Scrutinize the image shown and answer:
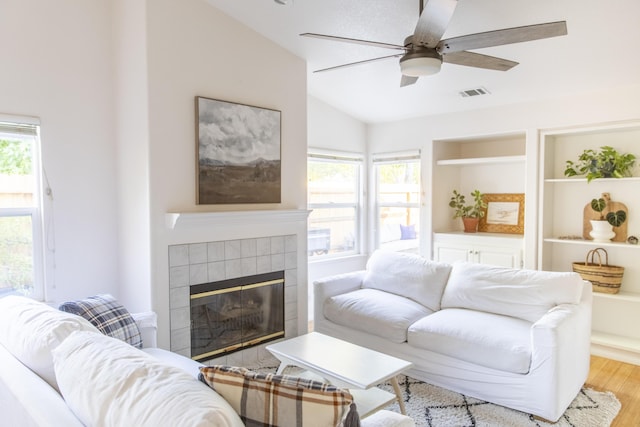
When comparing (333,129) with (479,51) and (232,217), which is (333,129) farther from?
(232,217)

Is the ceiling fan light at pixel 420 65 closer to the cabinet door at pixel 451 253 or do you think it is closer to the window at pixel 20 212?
the window at pixel 20 212

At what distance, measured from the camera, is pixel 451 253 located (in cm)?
480

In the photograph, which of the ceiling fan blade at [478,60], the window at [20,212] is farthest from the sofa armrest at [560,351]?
the window at [20,212]

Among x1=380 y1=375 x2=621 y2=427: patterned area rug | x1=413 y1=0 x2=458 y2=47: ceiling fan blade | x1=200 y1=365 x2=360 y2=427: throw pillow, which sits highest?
x1=413 y1=0 x2=458 y2=47: ceiling fan blade

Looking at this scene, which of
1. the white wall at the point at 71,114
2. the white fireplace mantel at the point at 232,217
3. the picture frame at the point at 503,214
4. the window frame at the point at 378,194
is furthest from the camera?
the window frame at the point at 378,194

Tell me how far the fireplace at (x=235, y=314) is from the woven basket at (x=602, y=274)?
9.10 ft

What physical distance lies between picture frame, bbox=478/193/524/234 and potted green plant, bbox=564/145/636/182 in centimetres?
84

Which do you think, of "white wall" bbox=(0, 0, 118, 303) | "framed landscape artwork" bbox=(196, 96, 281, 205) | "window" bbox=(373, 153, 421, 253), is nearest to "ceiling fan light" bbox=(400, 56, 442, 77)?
"framed landscape artwork" bbox=(196, 96, 281, 205)

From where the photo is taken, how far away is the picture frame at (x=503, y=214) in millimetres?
4625

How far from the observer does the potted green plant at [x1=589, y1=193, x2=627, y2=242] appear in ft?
12.4

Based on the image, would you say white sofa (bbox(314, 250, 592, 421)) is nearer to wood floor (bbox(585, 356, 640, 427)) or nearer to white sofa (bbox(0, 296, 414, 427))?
wood floor (bbox(585, 356, 640, 427))

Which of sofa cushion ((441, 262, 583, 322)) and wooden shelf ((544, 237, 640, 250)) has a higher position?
wooden shelf ((544, 237, 640, 250))

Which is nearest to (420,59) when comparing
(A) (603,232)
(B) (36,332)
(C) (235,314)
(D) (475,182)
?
(B) (36,332)

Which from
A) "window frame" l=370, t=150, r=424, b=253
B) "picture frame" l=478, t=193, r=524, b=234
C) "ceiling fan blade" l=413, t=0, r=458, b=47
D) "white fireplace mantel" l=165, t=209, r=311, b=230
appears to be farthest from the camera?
"window frame" l=370, t=150, r=424, b=253
